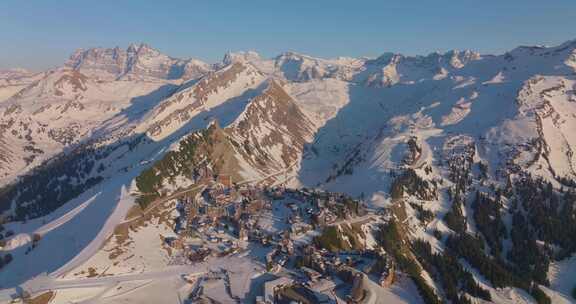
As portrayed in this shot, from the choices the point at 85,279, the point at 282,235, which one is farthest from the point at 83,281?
the point at 282,235

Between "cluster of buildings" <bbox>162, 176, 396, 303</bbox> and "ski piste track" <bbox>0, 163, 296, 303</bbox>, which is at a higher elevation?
"cluster of buildings" <bbox>162, 176, 396, 303</bbox>

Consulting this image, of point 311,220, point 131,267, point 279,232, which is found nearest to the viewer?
point 131,267

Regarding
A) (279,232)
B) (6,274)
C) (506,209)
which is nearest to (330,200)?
(279,232)

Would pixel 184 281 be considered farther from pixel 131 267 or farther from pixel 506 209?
pixel 506 209

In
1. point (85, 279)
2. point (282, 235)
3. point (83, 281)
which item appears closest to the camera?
point (83, 281)

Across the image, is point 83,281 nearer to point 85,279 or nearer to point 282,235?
point 85,279

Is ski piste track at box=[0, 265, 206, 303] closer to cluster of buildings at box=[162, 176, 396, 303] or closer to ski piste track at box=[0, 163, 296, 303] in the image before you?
ski piste track at box=[0, 163, 296, 303]

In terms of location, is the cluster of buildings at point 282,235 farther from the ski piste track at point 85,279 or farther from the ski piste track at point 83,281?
the ski piste track at point 85,279

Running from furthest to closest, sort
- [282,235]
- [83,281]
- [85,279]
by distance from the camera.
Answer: [282,235] → [85,279] → [83,281]

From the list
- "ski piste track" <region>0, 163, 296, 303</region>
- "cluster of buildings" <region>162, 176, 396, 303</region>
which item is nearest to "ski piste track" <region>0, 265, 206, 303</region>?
"ski piste track" <region>0, 163, 296, 303</region>

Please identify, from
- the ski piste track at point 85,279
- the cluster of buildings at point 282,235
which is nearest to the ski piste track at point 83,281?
the ski piste track at point 85,279

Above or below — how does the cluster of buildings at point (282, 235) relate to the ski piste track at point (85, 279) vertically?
above
